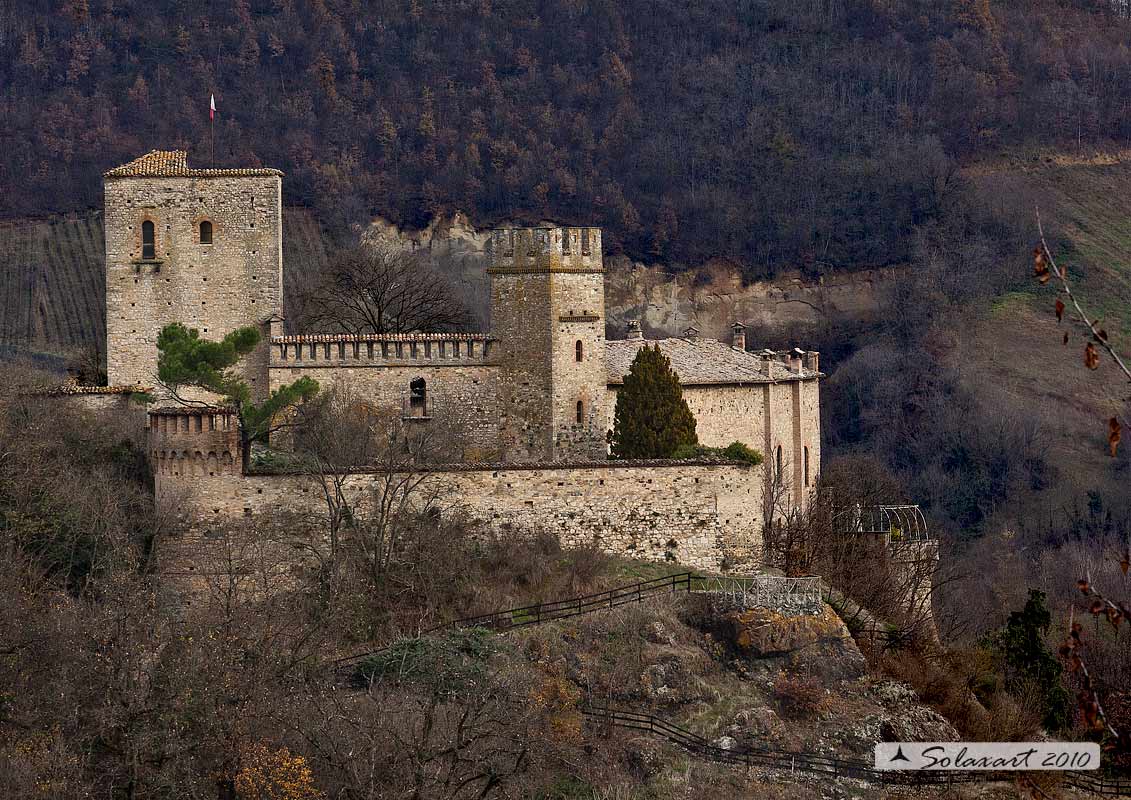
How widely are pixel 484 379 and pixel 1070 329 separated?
2077 inches

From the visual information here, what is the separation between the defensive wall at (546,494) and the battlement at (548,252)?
20.1 ft

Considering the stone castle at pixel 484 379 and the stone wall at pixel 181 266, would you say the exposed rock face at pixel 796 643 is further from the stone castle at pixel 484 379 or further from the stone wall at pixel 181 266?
the stone wall at pixel 181 266

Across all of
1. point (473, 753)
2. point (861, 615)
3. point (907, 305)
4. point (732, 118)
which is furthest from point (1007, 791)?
point (732, 118)

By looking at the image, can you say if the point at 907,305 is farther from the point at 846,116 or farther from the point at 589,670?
the point at 589,670

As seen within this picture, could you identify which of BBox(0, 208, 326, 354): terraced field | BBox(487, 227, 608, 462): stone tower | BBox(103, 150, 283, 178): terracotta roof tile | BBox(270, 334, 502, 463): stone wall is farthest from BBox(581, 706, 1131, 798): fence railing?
BBox(0, 208, 326, 354): terraced field

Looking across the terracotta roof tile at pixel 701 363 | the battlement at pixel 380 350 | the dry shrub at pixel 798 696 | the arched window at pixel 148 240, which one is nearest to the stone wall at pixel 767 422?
the terracotta roof tile at pixel 701 363

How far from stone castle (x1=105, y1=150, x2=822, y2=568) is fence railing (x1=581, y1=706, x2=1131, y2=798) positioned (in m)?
5.80

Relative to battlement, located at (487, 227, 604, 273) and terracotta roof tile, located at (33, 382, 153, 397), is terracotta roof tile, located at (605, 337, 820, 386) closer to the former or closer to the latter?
battlement, located at (487, 227, 604, 273)

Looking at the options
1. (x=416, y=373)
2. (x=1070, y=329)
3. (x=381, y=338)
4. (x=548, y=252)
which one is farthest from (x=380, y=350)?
(x=1070, y=329)

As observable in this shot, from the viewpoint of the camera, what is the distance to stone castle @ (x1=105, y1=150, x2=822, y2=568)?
41.6 metres

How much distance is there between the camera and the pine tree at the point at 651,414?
4484cm

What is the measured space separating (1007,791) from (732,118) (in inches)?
3813

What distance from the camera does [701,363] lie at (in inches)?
2008

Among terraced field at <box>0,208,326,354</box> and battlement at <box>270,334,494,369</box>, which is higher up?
terraced field at <box>0,208,326,354</box>
